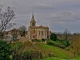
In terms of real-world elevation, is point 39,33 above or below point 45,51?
above

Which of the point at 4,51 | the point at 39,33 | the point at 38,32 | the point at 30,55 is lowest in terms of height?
the point at 30,55

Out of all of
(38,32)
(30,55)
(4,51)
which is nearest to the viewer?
(4,51)

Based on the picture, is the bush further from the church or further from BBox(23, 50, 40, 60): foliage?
the church

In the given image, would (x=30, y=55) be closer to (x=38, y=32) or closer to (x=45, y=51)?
(x=45, y=51)

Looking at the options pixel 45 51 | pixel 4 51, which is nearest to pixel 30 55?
pixel 45 51

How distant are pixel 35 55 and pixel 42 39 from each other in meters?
45.3

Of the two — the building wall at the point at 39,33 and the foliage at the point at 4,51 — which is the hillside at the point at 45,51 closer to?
the foliage at the point at 4,51

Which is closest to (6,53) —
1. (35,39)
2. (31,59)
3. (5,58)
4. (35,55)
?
(5,58)

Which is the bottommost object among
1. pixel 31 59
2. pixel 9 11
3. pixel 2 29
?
pixel 31 59

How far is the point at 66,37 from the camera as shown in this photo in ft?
291

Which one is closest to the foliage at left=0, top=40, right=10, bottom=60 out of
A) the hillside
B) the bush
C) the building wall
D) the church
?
→ the bush

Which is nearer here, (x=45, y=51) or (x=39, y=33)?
(x=45, y=51)

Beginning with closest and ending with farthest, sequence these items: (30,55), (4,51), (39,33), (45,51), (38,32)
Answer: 1. (4,51)
2. (30,55)
3. (45,51)
4. (39,33)
5. (38,32)

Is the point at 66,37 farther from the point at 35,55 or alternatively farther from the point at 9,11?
the point at 9,11
